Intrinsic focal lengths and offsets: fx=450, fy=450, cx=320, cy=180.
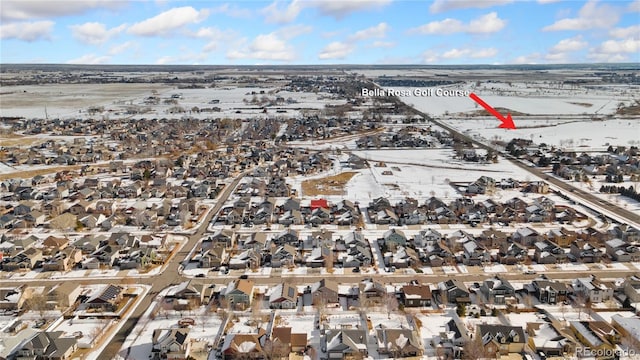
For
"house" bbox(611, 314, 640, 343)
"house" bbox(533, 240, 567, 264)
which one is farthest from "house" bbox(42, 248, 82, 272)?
"house" bbox(611, 314, 640, 343)

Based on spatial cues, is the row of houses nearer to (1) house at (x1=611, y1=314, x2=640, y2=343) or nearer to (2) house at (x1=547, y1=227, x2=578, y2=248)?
(2) house at (x1=547, y1=227, x2=578, y2=248)

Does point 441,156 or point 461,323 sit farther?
point 441,156

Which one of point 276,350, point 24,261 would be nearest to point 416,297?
point 276,350

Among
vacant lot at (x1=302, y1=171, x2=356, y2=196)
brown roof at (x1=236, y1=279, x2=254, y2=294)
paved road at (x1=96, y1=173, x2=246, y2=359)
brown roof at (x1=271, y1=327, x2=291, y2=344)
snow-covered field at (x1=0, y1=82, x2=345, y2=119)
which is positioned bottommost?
paved road at (x1=96, y1=173, x2=246, y2=359)

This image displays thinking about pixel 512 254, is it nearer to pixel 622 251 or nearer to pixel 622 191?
pixel 622 251

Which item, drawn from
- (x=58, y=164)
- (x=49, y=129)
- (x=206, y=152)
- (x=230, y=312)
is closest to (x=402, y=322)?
(x=230, y=312)

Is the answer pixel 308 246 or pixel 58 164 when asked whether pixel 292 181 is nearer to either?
pixel 308 246
